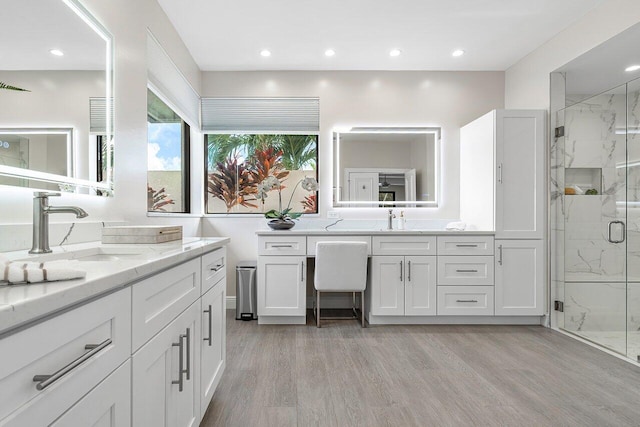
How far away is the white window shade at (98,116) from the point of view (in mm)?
1702

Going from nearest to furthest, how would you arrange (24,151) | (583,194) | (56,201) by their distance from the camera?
(24,151)
(56,201)
(583,194)

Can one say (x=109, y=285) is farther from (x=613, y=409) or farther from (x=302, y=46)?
(x=302, y=46)

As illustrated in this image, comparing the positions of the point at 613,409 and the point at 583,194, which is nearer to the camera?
the point at 613,409

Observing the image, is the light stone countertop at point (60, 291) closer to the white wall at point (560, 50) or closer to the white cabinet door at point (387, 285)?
the white cabinet door at point (387, 285)

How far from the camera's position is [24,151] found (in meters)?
1.30

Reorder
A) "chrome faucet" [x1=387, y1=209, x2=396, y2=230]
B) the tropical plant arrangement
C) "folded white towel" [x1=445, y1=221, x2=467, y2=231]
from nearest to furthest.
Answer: the tropical plant arrangement < "folded white towel" [x1=445, y1=221, x2=467, y2=231] < "chrome faucet" [x1=387, y1=209, x2=396, y2=230]

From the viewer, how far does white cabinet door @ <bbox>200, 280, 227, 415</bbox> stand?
1.55 meters

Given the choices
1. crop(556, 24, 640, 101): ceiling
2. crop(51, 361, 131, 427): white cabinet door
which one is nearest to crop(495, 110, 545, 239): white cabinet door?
crop(556, 24, 640, 101): ceiling

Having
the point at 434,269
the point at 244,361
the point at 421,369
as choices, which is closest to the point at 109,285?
the point at 244,361

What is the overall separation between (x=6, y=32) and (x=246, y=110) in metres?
2.71

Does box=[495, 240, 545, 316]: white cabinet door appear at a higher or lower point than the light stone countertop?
lower

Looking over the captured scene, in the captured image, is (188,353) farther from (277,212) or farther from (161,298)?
(277,212)

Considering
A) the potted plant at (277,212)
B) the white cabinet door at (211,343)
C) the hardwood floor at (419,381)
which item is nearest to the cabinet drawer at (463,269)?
the hardwood floor at (419,381)

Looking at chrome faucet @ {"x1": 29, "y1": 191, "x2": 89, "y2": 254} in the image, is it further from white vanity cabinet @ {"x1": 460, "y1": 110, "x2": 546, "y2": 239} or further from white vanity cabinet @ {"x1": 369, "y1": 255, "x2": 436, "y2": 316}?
white vanity cabinet @ {"x1": 460, "y1": 110, "x2": 546, "y2": 239}
